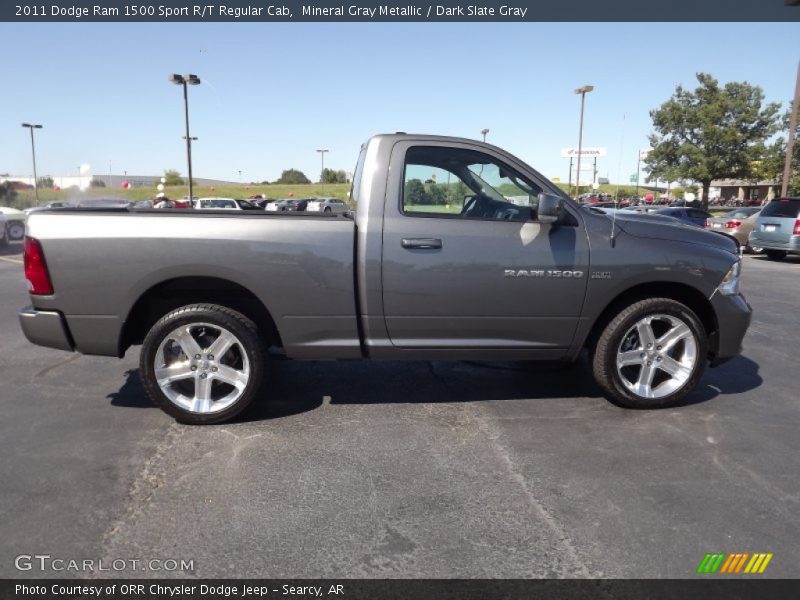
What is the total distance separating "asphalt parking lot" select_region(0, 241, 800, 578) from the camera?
251cm

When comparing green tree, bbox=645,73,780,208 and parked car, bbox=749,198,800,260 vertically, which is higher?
green tree, bbox=645,73,780,208

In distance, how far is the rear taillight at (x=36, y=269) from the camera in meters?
3.62

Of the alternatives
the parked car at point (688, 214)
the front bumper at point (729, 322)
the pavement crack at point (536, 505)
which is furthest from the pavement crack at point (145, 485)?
the parked car at point (688, 214)

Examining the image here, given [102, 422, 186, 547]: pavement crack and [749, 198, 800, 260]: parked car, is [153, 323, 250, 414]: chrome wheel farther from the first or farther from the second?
[749, 198, 800, 260]: parked car

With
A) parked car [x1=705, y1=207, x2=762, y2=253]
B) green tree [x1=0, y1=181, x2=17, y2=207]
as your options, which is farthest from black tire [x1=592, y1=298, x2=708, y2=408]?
green tree [x1=0, y1=181, x2=17, y2=207]

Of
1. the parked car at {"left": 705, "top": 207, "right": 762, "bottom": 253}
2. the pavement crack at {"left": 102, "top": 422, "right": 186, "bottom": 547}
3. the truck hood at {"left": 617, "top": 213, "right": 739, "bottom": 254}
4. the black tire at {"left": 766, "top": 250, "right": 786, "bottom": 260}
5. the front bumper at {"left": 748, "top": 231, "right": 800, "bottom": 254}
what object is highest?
the truck hood at {"left": 617, "top": 213, "right": 739, "bottom": 254}

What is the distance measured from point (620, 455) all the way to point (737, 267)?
1852 millimetres

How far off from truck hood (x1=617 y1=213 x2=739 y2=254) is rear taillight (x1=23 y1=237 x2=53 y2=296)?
12.8ft

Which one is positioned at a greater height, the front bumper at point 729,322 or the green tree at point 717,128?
the green tree at point 717,128

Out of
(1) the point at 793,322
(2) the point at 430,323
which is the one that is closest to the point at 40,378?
(2) the point at 430,323

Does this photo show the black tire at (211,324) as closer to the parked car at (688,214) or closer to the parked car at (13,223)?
the parked car at (688,214)

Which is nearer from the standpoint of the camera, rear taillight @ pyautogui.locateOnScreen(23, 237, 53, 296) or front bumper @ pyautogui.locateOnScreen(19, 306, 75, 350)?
rear taillight @ pyautogui.locateOnScreen(23, 237, 53, 296)

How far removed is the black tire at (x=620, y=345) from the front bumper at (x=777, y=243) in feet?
38.7

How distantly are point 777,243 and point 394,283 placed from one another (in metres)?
13.8
